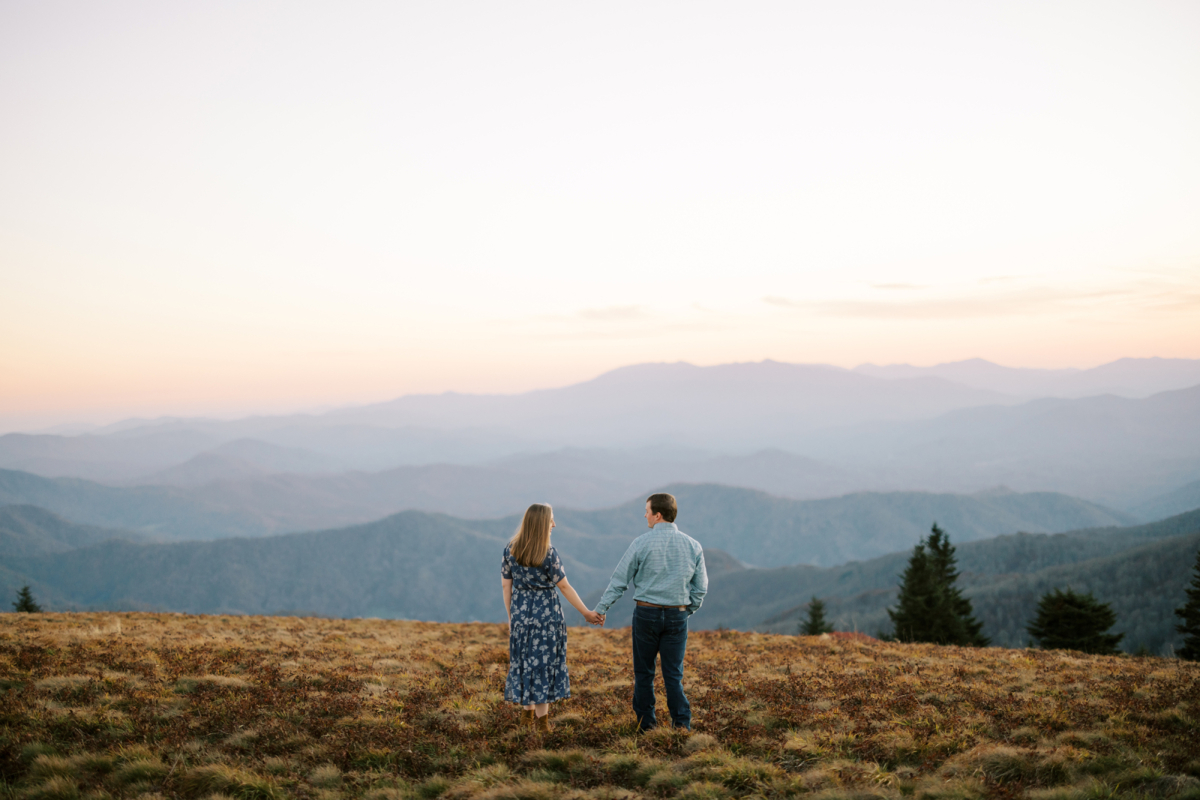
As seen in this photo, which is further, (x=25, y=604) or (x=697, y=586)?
(x=25, y=604)

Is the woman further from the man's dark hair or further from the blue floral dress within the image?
the man's dark hair

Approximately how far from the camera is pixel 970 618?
55562 mm

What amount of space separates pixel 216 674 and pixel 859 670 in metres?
13.5

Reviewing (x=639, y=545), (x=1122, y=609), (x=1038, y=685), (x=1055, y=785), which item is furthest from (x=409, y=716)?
(x=1122, y=609)

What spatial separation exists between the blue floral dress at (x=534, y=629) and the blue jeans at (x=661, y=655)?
1.12 metres

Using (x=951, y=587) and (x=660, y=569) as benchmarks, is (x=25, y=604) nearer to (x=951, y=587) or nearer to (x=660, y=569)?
(x=660, y=569)

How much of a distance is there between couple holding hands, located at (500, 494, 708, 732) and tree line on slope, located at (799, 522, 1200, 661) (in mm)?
32104

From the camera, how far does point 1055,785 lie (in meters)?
6.99

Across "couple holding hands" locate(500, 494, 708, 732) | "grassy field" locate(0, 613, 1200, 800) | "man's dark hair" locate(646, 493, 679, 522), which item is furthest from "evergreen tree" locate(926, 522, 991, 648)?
"man's dark hair" locate(646, 493, 679, 522)

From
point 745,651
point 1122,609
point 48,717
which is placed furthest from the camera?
point 1122,609

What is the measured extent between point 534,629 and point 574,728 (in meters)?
1.75

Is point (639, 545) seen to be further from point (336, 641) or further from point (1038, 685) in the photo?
point (336, 641)

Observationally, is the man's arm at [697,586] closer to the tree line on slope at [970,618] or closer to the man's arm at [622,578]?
the man's arm at [622,578]

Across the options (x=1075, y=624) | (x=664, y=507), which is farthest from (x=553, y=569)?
(x=1075, y=624)
